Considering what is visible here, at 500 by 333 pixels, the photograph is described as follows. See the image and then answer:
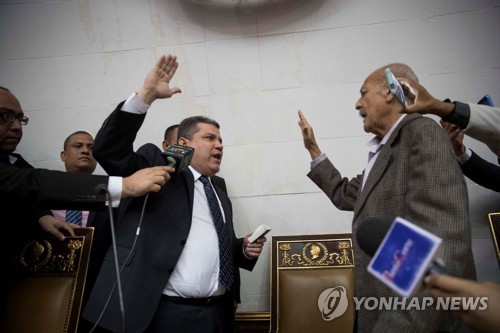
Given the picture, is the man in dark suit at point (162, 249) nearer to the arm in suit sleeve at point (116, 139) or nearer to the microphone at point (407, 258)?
the arm in suit sleeve at point (116, 139)

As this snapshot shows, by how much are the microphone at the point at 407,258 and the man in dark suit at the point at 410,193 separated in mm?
447

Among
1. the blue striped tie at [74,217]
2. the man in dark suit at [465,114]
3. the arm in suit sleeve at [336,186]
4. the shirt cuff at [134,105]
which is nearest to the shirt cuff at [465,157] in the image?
the arm in suit sleeve at [336,186]

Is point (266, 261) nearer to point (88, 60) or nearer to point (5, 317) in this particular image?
point (5, 317)

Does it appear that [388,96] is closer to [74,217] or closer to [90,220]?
[90,220]

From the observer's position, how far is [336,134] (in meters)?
2.64

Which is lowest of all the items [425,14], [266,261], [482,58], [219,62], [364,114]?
[266,261]

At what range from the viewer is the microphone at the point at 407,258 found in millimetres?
604

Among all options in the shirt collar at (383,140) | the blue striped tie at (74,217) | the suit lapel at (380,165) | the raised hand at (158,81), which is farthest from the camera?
the blue striped tie at (74,217)

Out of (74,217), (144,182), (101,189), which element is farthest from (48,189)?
(74,217)

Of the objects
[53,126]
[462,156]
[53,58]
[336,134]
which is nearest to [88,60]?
[53,58]

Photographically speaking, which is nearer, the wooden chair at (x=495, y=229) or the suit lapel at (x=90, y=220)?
the wooden chair at (x=495, y=229)

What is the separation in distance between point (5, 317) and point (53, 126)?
1555mm

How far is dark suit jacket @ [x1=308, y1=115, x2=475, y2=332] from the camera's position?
1.03 metres

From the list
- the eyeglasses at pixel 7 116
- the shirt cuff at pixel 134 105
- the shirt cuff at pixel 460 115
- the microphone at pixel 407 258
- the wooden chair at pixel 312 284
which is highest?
the eyeglasses at pixel 7 116
